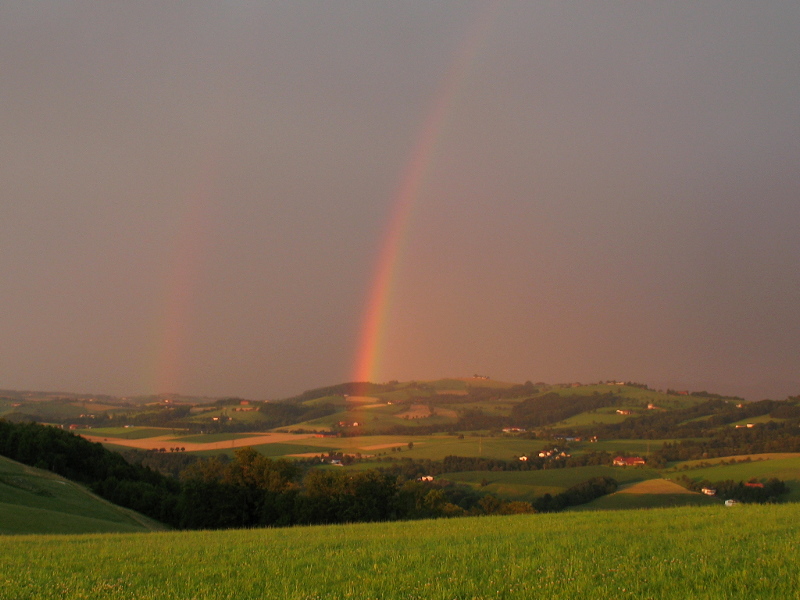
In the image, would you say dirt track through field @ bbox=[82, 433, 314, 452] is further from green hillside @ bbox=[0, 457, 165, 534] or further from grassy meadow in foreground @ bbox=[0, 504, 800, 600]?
grassy meadow in foreground @ bbox=[0, 504, 800, 600]

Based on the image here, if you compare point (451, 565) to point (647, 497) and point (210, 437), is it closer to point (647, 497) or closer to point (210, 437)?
point (647, 497)

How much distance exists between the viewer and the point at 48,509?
141 ft

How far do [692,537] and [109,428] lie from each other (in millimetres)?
194990

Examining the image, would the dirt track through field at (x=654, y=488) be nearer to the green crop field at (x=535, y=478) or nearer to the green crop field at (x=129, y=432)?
the green crop field at (x=535, y=478)

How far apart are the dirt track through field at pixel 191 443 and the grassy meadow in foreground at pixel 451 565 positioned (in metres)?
135

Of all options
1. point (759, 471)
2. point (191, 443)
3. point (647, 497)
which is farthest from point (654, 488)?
point (191, 443)

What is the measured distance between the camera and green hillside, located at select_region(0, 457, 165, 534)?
32.3 meters

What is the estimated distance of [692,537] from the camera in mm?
13898

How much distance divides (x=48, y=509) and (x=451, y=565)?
4202 cm

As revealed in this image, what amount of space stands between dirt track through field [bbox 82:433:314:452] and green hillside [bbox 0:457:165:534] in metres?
90.1

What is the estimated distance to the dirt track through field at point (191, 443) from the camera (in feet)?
487

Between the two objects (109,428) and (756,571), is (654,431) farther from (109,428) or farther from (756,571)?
(756,571)

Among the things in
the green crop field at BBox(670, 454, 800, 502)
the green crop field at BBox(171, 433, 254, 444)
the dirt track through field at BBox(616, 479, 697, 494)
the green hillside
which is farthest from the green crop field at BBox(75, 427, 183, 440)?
the green crop field at BBox(670, 454, 800, 502)

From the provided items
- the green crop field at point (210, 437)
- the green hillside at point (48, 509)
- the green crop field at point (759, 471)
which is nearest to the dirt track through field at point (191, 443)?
the green crop field at point (210, 437)
